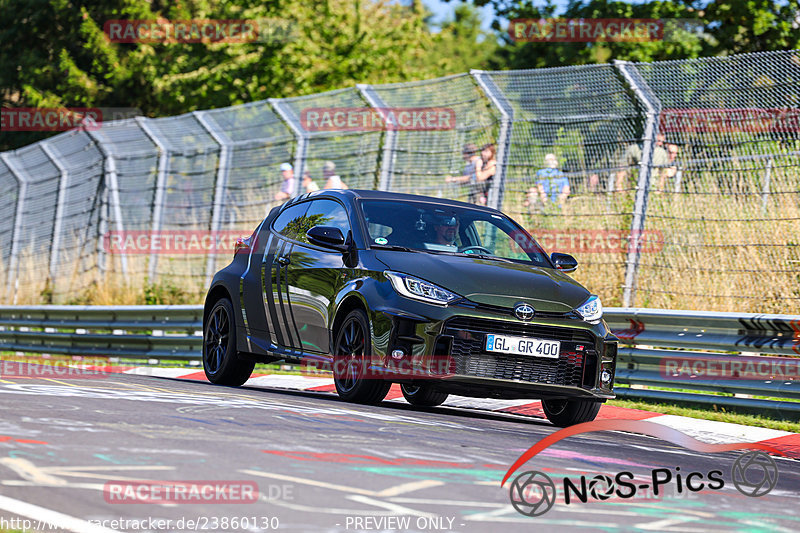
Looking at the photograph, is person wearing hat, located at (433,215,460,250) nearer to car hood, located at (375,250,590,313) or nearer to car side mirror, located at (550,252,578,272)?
car hood, located at (375,250,590,313)

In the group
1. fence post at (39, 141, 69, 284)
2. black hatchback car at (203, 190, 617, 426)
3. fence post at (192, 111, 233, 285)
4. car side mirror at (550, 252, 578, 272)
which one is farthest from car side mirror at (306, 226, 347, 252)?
fence post at (39, 141, 69, 284)

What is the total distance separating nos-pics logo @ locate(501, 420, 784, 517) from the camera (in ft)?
18.0

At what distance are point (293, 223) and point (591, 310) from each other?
2768 mm

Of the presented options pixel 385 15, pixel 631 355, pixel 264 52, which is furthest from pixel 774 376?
pixel 385 15

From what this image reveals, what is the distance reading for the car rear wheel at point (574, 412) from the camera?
9312 millimetres

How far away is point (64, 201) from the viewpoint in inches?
918

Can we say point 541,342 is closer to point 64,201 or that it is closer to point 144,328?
point 144,328

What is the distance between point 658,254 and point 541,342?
469 centimetres

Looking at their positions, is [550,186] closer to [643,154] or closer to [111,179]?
[643,154]

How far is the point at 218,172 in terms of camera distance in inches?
752

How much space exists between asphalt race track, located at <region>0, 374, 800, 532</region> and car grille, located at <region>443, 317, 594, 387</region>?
0.37 meters

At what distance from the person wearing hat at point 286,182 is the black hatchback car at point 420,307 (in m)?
6.64

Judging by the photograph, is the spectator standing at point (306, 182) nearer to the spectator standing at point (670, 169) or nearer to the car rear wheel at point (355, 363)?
the spectator standing at point (670, 169)

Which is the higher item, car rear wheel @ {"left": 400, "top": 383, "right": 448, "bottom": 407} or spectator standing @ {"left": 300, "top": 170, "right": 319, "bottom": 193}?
spectator standing @ {"left": 300, "top": 170, "right": 319, "bottom": 193}
